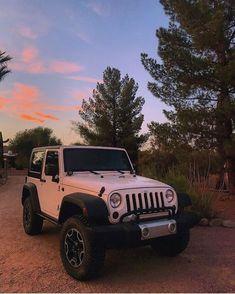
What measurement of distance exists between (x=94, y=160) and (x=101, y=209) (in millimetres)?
2038

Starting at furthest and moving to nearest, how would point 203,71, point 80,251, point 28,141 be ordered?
point 28,141 < point 203,71 < point 80,251

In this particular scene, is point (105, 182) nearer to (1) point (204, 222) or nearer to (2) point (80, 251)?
(2) point (80, 251)

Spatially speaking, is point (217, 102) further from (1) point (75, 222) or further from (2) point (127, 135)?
(2) point (127, 135)

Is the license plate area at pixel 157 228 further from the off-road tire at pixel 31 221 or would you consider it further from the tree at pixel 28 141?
the tree at pixel 28 141

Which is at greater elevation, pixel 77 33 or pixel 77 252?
pixel 77 33

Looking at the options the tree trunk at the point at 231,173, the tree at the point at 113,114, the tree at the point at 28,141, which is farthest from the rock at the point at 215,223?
the tree at the point at 28,141

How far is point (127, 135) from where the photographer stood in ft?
108

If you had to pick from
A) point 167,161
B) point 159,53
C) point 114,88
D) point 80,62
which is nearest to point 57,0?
point 80,62

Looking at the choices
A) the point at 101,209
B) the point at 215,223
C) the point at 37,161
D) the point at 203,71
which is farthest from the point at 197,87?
the point at 101,209

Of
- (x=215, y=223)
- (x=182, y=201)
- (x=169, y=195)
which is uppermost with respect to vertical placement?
(x=169, y=195)

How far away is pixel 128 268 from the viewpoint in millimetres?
6074

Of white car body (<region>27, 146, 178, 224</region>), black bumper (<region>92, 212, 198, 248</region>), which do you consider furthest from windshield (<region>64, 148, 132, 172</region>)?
black bumper (<region>92, 212, 198, 248</region>)

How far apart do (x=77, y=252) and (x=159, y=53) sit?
11900 millimetres

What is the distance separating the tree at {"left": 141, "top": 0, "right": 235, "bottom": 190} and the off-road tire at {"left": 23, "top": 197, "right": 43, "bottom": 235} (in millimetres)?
7981
